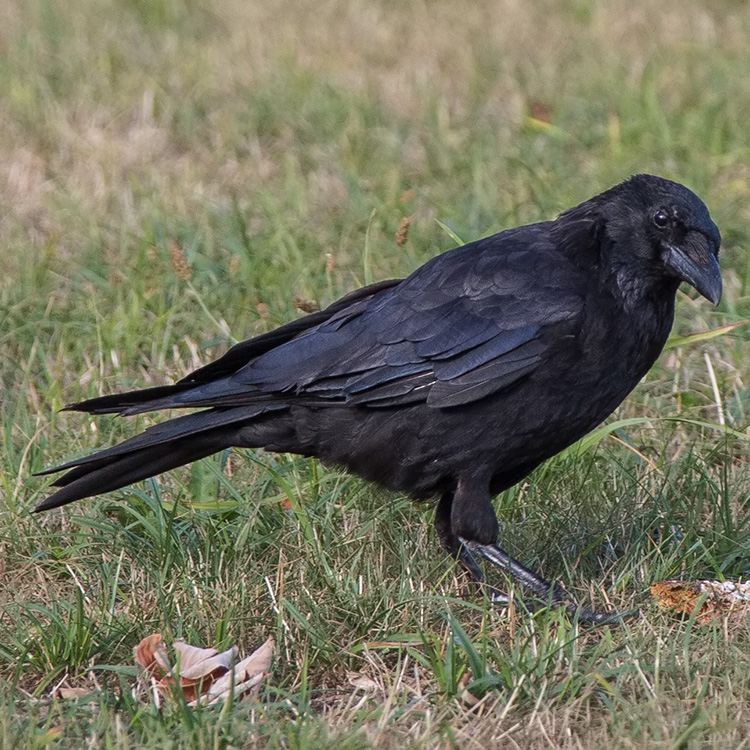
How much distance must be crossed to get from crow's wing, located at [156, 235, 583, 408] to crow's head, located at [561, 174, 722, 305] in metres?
0.17

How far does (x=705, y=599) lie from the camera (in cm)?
337

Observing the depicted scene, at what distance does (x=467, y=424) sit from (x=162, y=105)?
13.3ft

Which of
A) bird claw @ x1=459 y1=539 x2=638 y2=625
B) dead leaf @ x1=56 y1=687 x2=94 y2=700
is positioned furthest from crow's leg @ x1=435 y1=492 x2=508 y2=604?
dead leaf @ x1=56 y1=687 x2=94 y2=700

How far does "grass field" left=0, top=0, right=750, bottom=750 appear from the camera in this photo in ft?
10.0

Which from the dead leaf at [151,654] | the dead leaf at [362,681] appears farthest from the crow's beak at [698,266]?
the dead leaf at [151,654]

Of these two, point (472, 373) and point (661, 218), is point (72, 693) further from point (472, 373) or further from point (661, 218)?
point (661, 218)

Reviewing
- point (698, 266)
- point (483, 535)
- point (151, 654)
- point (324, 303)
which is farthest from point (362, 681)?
point (324, 303)

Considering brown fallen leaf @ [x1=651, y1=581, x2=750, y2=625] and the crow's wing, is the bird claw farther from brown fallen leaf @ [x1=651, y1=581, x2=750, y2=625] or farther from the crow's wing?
the crow's wing

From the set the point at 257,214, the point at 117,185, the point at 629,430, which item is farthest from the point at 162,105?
the point at 629,430

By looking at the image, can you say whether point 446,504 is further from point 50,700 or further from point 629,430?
point 50,700

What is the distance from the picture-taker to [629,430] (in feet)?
14.5

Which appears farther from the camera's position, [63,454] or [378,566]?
[63,454]

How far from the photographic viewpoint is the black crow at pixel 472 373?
3.54 m

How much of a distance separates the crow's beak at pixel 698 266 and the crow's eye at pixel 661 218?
7 centimetres
